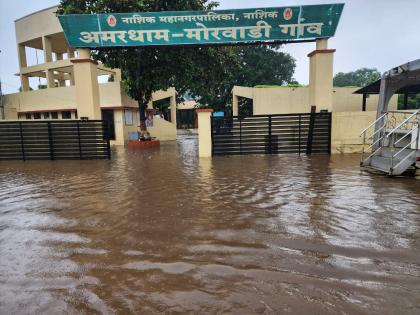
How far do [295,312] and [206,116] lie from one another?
1017cm

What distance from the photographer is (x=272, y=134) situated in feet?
41.9

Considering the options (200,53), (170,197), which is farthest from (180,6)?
(170,197)

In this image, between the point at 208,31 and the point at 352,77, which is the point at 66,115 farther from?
the point at 352,77

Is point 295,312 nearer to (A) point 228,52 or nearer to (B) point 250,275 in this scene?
(B) point 250,275

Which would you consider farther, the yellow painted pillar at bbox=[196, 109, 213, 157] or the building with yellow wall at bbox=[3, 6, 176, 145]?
the building with yellow wall at bbox=[3, 6, 176, 145]

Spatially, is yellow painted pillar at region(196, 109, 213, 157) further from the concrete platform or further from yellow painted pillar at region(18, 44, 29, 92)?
yellow painted pillar at region(18, 44, 29, 92)

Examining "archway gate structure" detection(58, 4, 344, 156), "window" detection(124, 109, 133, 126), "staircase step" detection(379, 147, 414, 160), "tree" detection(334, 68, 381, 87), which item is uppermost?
"tree" detection(334, 68, 381, 87)

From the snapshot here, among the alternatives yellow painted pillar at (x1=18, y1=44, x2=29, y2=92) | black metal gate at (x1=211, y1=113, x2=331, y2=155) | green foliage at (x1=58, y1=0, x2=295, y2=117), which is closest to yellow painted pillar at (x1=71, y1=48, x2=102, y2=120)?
green foliage at (x1=58, y1=0, x2=295, y2=117)

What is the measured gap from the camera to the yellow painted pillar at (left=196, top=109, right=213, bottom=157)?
1223cm

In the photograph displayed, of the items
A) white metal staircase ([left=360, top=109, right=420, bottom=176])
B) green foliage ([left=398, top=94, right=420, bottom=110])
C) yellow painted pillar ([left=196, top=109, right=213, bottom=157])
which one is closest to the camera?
white metal staircase ([left=360, top=109, right=420, bottom=176])

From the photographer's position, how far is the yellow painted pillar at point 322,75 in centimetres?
1238

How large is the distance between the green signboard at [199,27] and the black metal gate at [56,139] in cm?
337

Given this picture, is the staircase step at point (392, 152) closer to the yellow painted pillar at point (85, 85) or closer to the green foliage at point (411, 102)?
the yellow painted pillar at point (85, 85)

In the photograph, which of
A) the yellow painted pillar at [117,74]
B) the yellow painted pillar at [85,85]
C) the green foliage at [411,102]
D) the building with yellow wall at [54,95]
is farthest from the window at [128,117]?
the green foliage at [411,102]
